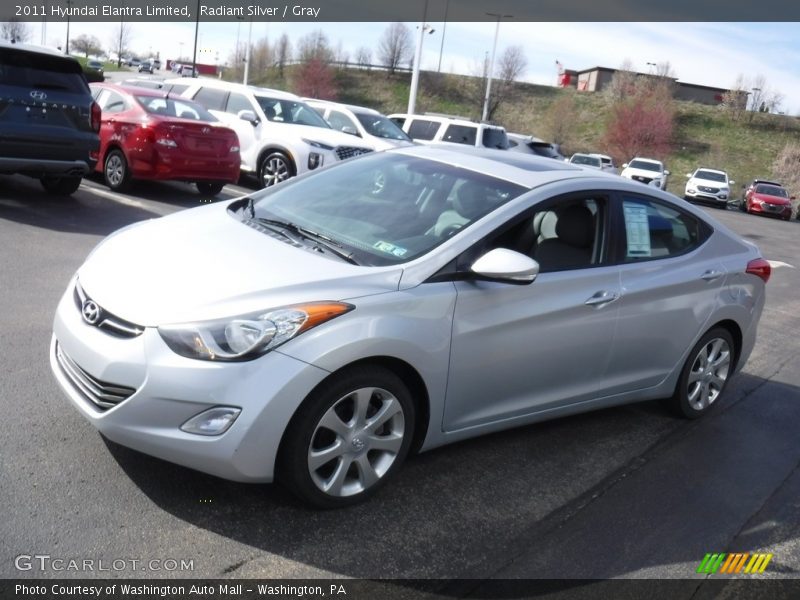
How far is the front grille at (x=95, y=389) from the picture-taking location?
3.26 meters

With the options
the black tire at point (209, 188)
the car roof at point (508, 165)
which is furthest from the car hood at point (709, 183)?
the car roof at point (508, 165)

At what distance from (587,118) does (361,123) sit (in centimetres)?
5348

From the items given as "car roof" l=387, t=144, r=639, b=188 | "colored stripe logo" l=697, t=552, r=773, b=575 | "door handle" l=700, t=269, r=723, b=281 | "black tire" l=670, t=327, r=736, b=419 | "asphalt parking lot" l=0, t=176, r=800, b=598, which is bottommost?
"colored stripe logo" l=697, t=552, r=773, b=575

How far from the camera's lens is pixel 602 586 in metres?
3.32

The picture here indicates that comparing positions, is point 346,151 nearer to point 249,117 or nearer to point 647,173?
point 249,117

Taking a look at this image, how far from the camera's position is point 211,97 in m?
15.0

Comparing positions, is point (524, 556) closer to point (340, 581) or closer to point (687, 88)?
point (340, 581)

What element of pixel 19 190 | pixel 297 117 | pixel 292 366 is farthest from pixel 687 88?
pixel 292 366

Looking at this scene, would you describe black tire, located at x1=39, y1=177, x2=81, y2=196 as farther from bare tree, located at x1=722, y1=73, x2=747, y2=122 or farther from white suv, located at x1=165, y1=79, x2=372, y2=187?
bare tree, located at x1=722, y1=73, x2=747, y2=122

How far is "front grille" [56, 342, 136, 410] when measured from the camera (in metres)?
3.26

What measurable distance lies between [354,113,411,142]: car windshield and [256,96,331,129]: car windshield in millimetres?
1871

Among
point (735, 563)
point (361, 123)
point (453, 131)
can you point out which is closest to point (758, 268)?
point (735, 563)
